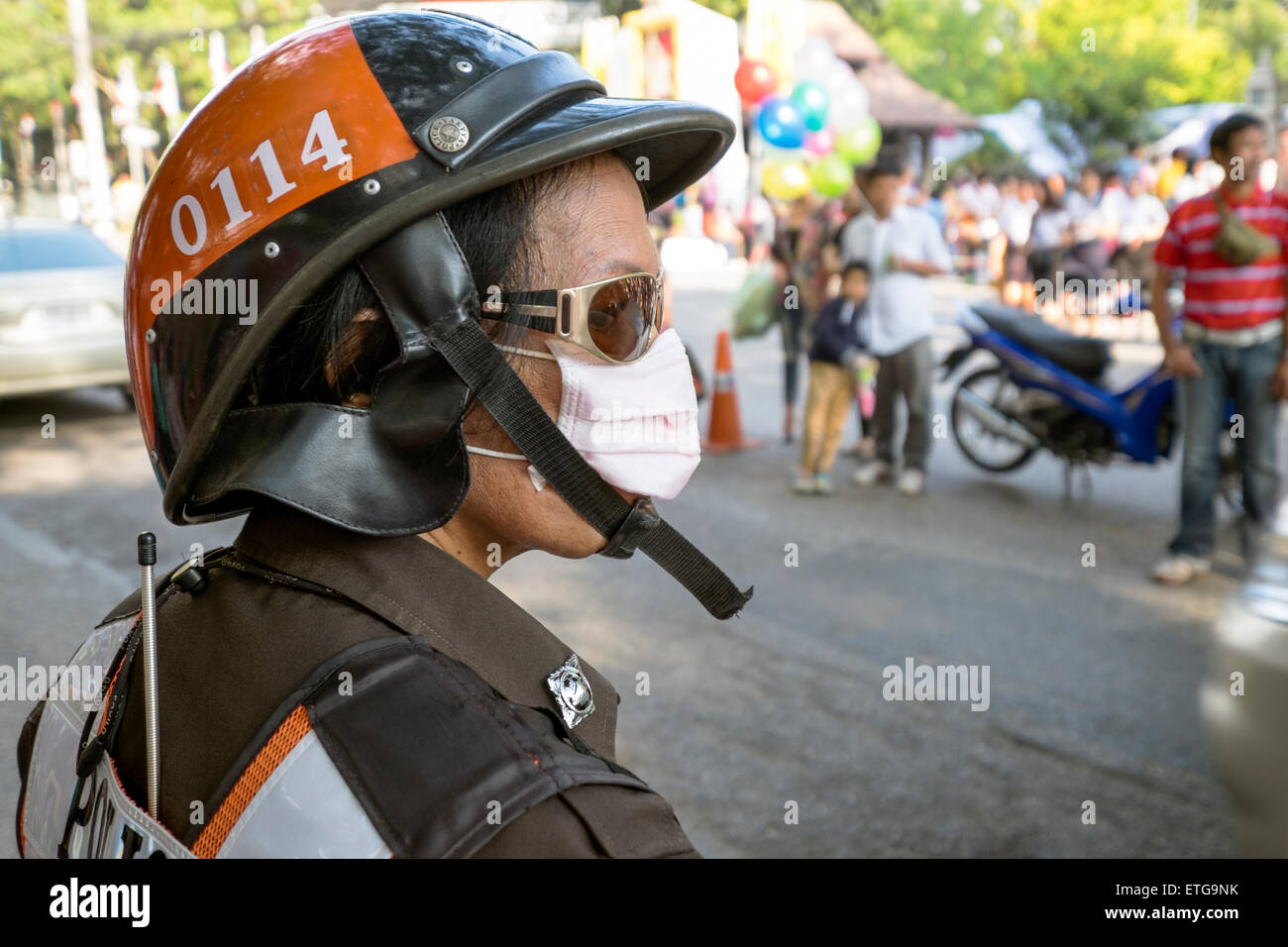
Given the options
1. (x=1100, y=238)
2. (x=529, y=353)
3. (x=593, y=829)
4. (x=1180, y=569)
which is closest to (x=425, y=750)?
(x=593, y=829)

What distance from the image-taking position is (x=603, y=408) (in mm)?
1388

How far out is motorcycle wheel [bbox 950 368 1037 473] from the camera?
25.7 ft

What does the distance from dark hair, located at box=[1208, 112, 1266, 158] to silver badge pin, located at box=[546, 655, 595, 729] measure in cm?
541

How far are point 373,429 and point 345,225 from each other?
0.20 metres

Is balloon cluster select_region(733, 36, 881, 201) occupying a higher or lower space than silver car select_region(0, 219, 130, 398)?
higher

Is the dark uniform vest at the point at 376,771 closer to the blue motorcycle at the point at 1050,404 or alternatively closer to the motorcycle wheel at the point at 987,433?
the blue motorcycle at the point at 1050,404

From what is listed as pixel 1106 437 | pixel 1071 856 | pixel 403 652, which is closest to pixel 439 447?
pixel 403 652

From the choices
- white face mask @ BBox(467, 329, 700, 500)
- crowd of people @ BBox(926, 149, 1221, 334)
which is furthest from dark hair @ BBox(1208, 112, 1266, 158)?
crowd of people @ BBox(926, 149, 1221, 334)

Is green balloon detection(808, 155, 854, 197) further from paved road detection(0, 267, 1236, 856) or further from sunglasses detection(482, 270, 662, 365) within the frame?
sunglasses detection(482, 270, 662, 365)

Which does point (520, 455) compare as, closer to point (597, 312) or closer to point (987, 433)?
point (597, 312)

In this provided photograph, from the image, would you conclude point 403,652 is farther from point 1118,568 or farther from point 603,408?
point 1118,568

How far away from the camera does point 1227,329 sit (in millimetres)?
5699

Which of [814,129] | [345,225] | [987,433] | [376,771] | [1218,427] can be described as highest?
[814,129]
